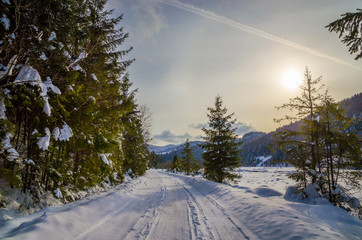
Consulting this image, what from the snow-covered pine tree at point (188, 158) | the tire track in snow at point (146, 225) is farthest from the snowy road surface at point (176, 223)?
the snow-covered pine tree at point (188, 158)

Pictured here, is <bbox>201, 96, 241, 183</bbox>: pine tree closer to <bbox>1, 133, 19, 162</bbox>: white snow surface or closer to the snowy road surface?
the snowy road surface

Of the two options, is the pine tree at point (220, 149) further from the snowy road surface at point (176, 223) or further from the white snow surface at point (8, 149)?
the white snow surface at point (8, 149)

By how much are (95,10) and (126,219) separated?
9.16 meters

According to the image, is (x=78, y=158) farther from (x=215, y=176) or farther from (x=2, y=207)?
(x=215, y=176)

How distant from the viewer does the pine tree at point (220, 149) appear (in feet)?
56.5

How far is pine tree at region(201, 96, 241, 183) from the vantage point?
56.5 ft

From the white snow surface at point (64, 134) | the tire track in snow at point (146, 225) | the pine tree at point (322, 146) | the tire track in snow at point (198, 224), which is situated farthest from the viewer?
the pine tree at point (322, 146)

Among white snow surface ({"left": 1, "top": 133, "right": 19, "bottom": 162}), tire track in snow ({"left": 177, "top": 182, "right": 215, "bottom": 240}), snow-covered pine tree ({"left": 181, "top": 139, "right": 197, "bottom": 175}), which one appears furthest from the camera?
snow-covered pine tree ({"left": 181, "top": 139, "right": 197, "bottom": 175})

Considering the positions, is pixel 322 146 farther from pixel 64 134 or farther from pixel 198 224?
pixel 64 134

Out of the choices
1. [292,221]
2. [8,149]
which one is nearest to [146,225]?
[8,149]

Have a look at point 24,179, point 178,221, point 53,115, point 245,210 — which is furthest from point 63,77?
point 245,210

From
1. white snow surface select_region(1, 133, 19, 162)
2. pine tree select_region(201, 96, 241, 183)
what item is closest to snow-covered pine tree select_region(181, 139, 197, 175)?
pine tree select_region(201, 96, 241, 183)

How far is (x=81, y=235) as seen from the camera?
4090 millimetres

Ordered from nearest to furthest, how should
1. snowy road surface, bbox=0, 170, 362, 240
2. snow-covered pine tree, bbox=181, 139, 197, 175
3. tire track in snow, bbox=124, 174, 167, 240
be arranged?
1. snowy road surface, bbox=0, 170, 362, 240
2. tire track in snow, bbox=124, 174, 167, 240
3. snow-covered pine tree, bbox=181, 139, 197, 175
